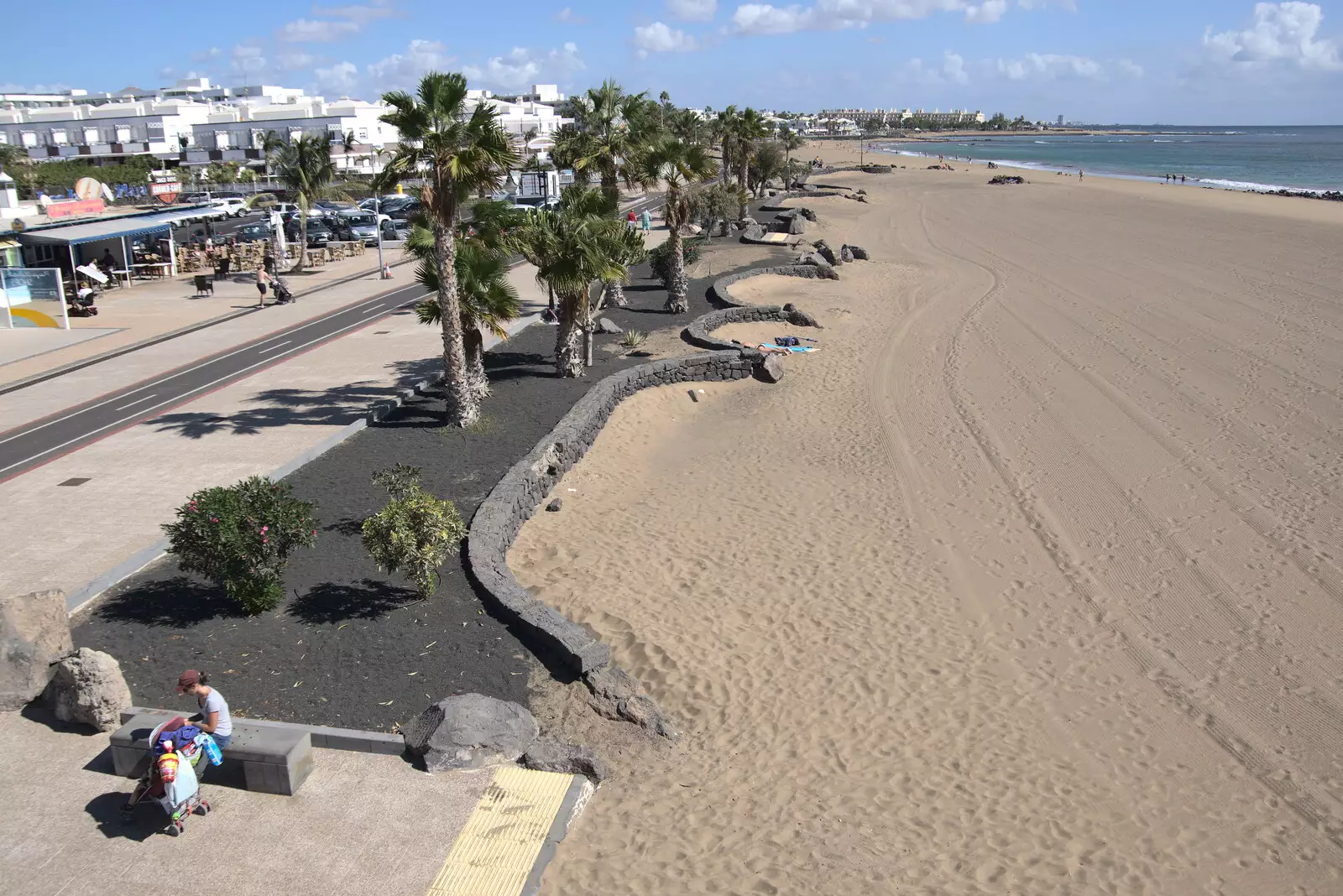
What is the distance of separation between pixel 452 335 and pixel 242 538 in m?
6.96

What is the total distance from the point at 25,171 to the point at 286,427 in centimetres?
5929

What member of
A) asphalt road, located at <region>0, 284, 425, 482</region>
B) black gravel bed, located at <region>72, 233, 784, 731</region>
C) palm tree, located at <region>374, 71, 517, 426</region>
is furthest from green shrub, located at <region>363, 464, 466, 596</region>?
asphalt road, located at <region>0, 284, 425, 482</region>

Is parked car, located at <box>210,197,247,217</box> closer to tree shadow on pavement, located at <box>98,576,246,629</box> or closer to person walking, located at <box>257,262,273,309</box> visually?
person walking, located at <box>257,262,273,309</box>

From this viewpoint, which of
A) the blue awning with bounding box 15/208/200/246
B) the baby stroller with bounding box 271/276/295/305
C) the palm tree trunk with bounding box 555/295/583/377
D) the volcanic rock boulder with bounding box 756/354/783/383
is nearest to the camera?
the palm tree trunk with bounding box 555/295/583/377

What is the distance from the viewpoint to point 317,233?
153 ft

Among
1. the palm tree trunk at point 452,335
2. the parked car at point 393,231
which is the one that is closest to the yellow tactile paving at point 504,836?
the palm tree trunk at point 452,335

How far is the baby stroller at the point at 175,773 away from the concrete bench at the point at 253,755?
0.24m

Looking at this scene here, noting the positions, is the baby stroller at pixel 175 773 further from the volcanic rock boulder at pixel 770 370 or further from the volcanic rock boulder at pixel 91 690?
the volcanic rock boulder at pixel 770 370

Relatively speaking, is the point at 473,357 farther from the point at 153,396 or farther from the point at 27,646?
the point at 27,646

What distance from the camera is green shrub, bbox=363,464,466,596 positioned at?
1045cm

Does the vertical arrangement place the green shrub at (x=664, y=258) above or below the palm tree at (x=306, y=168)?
below

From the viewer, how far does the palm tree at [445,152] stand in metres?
14.8

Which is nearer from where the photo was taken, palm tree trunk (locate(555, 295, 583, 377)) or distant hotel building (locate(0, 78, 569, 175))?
palm tree trunk (locate(555, 295, 583, 377))

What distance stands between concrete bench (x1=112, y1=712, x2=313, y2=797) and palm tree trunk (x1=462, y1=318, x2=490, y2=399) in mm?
10309
